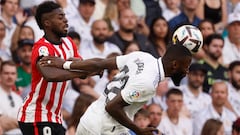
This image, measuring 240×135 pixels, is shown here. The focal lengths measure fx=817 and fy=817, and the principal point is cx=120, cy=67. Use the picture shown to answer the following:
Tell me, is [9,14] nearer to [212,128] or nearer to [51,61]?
[212,128]

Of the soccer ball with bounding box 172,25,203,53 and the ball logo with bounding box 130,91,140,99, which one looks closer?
the ball logo with bounding box 130,91,140,99

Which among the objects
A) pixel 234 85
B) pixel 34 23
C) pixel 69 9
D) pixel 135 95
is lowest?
pixel 234 85

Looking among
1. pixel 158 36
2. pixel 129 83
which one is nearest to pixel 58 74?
pixel 129 83

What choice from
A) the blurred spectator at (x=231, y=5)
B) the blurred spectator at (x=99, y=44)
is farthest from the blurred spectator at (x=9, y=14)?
the blurred spectator at (x=231, y=5)

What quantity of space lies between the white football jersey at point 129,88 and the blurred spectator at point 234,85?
6.14m

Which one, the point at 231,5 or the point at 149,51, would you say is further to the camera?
the point at 231,5

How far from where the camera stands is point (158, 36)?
13438 mm

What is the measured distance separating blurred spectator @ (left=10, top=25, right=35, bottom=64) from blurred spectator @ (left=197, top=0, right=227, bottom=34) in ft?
12.6

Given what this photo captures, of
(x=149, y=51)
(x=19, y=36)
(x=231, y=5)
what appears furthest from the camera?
(x=231, y=5)

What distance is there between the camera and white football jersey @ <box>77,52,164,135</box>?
752 centimetres

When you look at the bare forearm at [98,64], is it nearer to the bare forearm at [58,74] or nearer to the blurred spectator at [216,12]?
the bare forearm at [58,74]

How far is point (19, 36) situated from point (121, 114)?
14.9ft

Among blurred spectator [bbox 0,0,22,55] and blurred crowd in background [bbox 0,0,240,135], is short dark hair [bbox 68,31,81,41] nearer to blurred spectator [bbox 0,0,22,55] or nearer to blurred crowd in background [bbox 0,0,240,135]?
blurred crowd in background [bbox 0,0,240,135]

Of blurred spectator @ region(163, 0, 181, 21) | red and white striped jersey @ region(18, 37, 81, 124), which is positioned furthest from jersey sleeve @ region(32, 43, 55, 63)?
blurred spectator @ region(163, 0, 181, 21)
